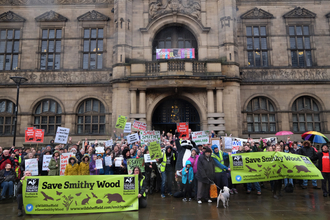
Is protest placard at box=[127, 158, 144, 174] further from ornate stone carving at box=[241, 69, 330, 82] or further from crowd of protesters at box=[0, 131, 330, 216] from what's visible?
ornate stone carving at box=[241, 69, 330, 82]

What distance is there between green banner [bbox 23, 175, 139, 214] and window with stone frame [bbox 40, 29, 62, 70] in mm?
17240

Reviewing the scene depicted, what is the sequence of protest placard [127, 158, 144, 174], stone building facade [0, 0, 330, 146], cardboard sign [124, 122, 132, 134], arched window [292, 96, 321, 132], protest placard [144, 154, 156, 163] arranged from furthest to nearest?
arched window [292, 96, 321, 132] → stone building facade [0, 0, 330, 146] → cardboard sign [124, 122, 132, 134] → protest placard [144, 154, 156, 163] → protest placard [127, 158, 144, 174]

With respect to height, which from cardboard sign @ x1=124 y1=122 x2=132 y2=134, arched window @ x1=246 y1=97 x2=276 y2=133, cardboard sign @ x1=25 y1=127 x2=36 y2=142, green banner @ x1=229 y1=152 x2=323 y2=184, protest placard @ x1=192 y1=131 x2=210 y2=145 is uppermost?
arched window @ x1=246 y1=97 x2=276 y2=133

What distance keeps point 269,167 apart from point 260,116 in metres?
13.3

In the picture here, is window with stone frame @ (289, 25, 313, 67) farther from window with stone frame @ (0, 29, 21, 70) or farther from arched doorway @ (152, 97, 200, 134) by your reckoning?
window with stone frame @ (0, 29, 21, 70)

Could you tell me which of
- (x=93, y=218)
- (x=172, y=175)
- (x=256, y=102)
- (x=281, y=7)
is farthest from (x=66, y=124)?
(x=281, y=7)

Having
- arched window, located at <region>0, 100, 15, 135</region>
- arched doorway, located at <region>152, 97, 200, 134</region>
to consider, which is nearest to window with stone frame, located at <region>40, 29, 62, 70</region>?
arched window, located at <region>0, 100, 15, 135</region>

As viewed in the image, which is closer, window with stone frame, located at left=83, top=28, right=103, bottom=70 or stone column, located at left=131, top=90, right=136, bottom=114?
stone column, located at left=131, top=90, right=136, bottom=114

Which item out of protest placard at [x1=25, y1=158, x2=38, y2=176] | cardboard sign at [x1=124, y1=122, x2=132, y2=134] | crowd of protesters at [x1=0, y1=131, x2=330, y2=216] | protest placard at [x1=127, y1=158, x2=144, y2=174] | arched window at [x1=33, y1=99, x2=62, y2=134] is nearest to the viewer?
crowd of protesters at [x1=0, y1=131, x2=330, y2=216]

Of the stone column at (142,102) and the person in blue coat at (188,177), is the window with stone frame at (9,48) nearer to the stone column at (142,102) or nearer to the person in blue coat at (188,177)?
the stone column at (142,102)

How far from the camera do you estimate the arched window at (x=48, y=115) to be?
21641 millimetres

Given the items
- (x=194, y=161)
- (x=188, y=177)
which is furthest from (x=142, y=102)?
(x=188, y=177)

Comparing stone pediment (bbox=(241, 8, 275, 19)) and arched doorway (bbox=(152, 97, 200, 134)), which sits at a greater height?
stone pediment (bbox=(241, 8, 275, 19))

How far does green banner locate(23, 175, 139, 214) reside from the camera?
7555 mm
